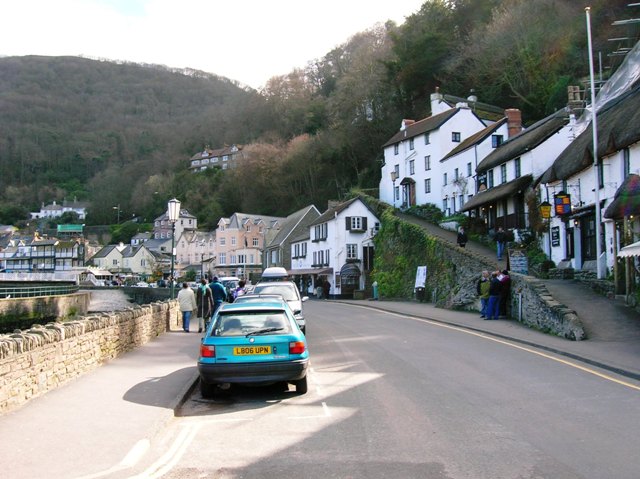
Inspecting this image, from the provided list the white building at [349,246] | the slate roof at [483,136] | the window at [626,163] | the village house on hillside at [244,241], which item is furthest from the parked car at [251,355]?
the village house on hillside at [244,241]

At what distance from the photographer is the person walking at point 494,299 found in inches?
823

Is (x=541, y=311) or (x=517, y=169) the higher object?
(x=517, y=169)

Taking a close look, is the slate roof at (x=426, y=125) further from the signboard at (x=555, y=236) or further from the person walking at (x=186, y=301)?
the person walking at (x=186, y=301)

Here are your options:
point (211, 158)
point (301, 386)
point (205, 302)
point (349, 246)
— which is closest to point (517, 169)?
point (349, 246)

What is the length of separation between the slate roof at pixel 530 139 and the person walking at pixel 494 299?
45.1ft

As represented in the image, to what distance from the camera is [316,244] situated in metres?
58.6

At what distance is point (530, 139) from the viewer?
32.7m

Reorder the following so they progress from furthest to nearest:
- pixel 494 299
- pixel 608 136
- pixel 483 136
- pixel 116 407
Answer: pixel 483 136 < pixel 608 136 < pixel 494 299 < pixel 116 407

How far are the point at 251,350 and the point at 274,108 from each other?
9639cm

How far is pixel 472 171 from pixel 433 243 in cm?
1189

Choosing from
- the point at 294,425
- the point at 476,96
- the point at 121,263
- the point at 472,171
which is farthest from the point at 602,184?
A: the point at 121,263

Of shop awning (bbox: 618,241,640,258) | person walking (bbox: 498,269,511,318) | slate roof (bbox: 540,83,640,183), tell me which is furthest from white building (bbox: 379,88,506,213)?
shop awning (bbox: 618,241,640,258)

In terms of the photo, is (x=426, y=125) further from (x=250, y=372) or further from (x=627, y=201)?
(x=250, y=372)

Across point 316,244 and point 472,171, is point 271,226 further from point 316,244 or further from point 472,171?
point 472,171
